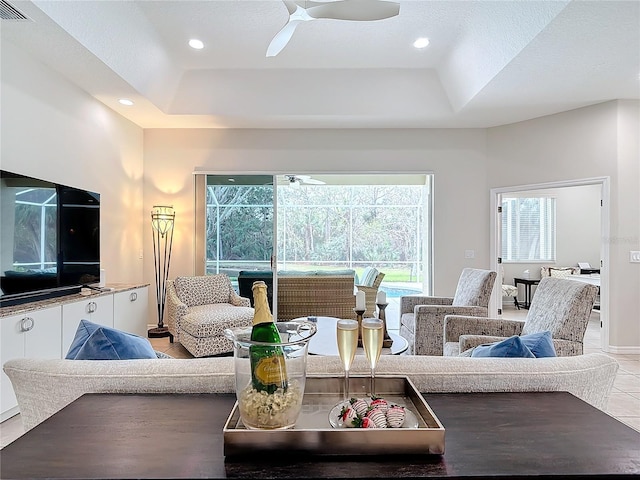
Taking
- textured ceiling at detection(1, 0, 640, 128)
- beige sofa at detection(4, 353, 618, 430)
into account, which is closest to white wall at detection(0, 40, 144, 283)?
textured ceiling at detection(1, 0, 640, 128)

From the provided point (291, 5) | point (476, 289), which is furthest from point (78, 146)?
point (476, 289)

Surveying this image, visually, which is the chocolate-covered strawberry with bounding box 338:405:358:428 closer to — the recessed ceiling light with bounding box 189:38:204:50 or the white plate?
the white plate

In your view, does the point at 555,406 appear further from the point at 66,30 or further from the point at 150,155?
the point at 150,155

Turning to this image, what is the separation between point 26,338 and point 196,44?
298cm

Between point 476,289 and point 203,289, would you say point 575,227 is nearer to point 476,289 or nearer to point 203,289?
point 476,289

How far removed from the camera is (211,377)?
121 cm

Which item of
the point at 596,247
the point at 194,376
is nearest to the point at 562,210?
the point at 596,247

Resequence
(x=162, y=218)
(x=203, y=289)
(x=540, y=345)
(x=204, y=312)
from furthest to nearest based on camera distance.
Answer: (x=162, y=218), (x=203, y=289), (x=204, y=312), (x=540, y=345)

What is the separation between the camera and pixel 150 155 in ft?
17.7

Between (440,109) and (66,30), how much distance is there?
12.1 feet

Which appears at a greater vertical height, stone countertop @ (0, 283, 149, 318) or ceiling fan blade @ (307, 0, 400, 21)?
ceiling fan blade @ (307, 0, 400, 21)

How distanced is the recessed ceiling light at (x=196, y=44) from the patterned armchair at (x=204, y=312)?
8.07 ft

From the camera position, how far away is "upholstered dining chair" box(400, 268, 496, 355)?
358 centimetres

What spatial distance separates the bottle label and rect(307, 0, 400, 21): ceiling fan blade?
2.13m
